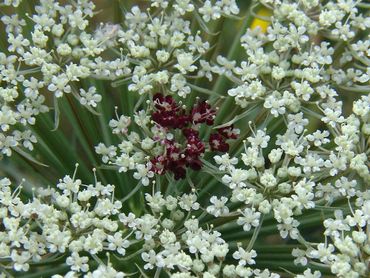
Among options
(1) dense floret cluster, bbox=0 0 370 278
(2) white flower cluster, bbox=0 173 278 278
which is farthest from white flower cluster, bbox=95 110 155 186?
(2) white flower cluster, bbox=0 173 278 278

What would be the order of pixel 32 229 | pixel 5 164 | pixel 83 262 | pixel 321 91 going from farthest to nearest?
pixel 5 164 < pixel 321 91 < pixel 32 229 < pixel 83 262

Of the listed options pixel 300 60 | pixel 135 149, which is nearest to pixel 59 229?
pixel 135 149

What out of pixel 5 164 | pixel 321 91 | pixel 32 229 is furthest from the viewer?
pixel 5 164

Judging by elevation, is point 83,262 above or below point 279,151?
below

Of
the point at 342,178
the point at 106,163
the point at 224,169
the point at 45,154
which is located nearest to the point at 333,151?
the point at 342,178

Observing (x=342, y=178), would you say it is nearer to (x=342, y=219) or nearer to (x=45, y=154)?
(x=342, y=219)

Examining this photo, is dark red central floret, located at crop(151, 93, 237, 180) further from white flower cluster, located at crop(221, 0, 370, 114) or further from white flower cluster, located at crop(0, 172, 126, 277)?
white flower cluster, located at crop(0, 172, 126, 277)

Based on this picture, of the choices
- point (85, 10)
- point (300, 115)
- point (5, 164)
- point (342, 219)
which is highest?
point (85, 10)

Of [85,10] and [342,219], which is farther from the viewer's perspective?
[85,10]

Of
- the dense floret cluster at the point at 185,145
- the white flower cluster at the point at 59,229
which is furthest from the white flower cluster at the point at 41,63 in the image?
the white flower cluster at the point at 59,229
